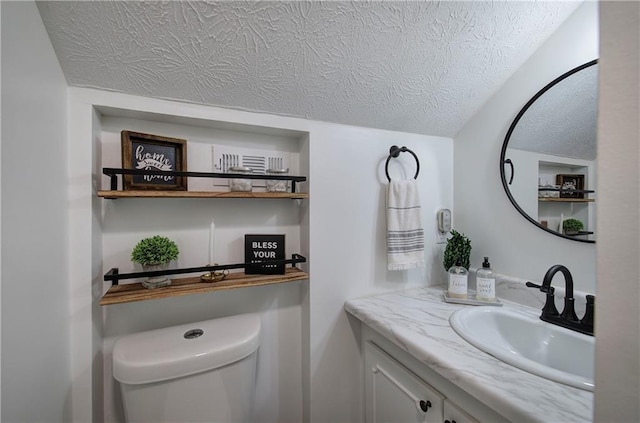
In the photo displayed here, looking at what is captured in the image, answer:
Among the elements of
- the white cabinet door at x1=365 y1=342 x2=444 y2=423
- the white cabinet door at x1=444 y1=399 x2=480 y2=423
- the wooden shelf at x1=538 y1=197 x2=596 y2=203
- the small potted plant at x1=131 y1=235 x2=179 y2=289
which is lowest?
the white cabinet door at x1=365 y1=342 x2=444 y2=423

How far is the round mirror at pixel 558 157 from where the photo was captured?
0.92 meters

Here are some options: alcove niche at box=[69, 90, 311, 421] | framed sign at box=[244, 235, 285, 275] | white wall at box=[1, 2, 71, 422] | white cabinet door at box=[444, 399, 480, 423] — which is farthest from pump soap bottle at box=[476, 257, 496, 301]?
white wall at box=[1, 2, 71, 422]

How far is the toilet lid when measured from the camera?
28.9 inches

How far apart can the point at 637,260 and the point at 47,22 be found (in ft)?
4.10

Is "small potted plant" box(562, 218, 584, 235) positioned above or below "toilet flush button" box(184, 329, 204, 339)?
above

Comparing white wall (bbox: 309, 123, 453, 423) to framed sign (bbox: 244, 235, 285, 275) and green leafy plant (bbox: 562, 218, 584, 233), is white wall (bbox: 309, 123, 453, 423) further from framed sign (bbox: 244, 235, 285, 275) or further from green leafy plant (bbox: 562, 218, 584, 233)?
green leafy plant (bbox: 562, 218, 584, 233)

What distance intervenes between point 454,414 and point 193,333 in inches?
33.7

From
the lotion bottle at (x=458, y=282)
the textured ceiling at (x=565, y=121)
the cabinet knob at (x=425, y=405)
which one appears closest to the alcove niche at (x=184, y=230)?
the cabinet knob at (x=425, y=405)

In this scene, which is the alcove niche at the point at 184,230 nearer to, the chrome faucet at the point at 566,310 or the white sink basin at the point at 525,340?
the white sink basin at the point at 525,340

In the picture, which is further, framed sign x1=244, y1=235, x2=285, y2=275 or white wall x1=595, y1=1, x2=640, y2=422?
framed sign x1=244, y1=235, x2=285, y2=275

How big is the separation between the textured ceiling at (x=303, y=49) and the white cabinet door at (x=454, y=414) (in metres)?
1.09

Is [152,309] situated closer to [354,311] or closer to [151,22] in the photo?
[354,311]

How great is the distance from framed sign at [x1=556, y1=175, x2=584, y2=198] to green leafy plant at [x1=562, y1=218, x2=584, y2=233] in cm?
10

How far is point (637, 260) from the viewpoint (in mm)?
282
